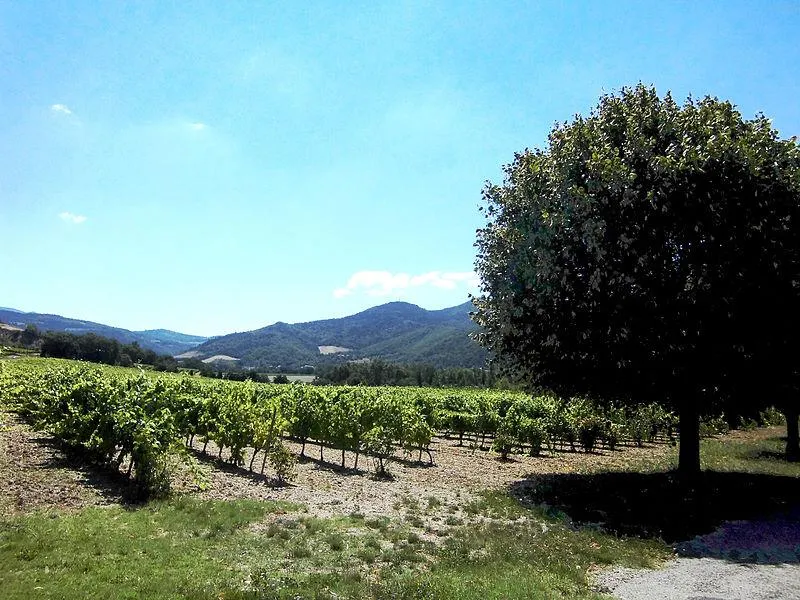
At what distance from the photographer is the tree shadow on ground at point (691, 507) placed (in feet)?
45.5

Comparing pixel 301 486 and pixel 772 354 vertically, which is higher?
pixel 772 354

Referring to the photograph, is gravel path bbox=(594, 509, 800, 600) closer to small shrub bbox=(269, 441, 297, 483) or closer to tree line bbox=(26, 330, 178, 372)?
small shrub bbox=(269, 441, 297, 483)

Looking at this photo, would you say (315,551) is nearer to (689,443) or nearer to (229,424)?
(229,424)

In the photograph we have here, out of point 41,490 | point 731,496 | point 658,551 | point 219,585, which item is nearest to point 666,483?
point 731,496

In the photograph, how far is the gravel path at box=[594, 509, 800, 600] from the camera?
411 inches

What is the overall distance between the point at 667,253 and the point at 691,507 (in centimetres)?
882

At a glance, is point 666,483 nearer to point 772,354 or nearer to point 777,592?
point 772,354

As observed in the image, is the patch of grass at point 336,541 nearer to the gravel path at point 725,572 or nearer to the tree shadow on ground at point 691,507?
the gravel path at point 725,572

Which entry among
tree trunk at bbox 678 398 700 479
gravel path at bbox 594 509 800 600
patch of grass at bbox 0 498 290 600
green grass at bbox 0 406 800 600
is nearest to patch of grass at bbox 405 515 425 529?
green grass at bbox 0 406 800 600

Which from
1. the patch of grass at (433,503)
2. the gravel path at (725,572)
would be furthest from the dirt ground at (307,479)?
the gravel path at (725,572)

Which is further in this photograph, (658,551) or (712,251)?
(712,251)

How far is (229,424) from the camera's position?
2412 cm

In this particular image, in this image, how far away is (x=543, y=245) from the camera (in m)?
18.4

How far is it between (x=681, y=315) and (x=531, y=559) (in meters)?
10.4
